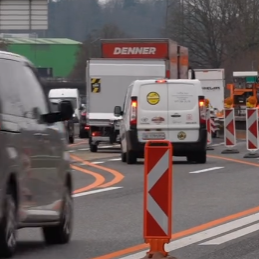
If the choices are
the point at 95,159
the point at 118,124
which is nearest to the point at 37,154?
the point at 95,159

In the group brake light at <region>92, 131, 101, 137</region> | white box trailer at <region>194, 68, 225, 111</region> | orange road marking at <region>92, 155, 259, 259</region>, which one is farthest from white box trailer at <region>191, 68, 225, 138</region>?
orange road marking at <region>92, 155, 259, 259</region>

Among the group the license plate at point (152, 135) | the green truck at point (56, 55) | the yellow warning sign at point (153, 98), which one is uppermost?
the green truck at point (56, 55)

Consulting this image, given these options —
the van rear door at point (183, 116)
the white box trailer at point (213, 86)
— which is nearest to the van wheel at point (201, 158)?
the van rear door at point (183, 116)

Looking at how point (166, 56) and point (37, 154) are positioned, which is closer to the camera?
point (37, 154)

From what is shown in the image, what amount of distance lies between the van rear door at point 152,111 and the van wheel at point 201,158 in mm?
805

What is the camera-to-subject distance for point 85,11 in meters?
126

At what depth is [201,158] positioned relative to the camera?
24453 millimetres

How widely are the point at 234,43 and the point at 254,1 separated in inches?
154

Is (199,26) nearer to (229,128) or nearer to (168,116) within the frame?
(229,128)

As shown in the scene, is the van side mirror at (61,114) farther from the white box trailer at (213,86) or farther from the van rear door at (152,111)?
the white box trailer at (213,86)

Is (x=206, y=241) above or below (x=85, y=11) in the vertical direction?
below

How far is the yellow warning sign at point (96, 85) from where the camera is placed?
30894 mm

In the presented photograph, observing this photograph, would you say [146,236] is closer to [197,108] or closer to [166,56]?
[197,108]

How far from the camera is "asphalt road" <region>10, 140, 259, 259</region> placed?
33.1 feet
